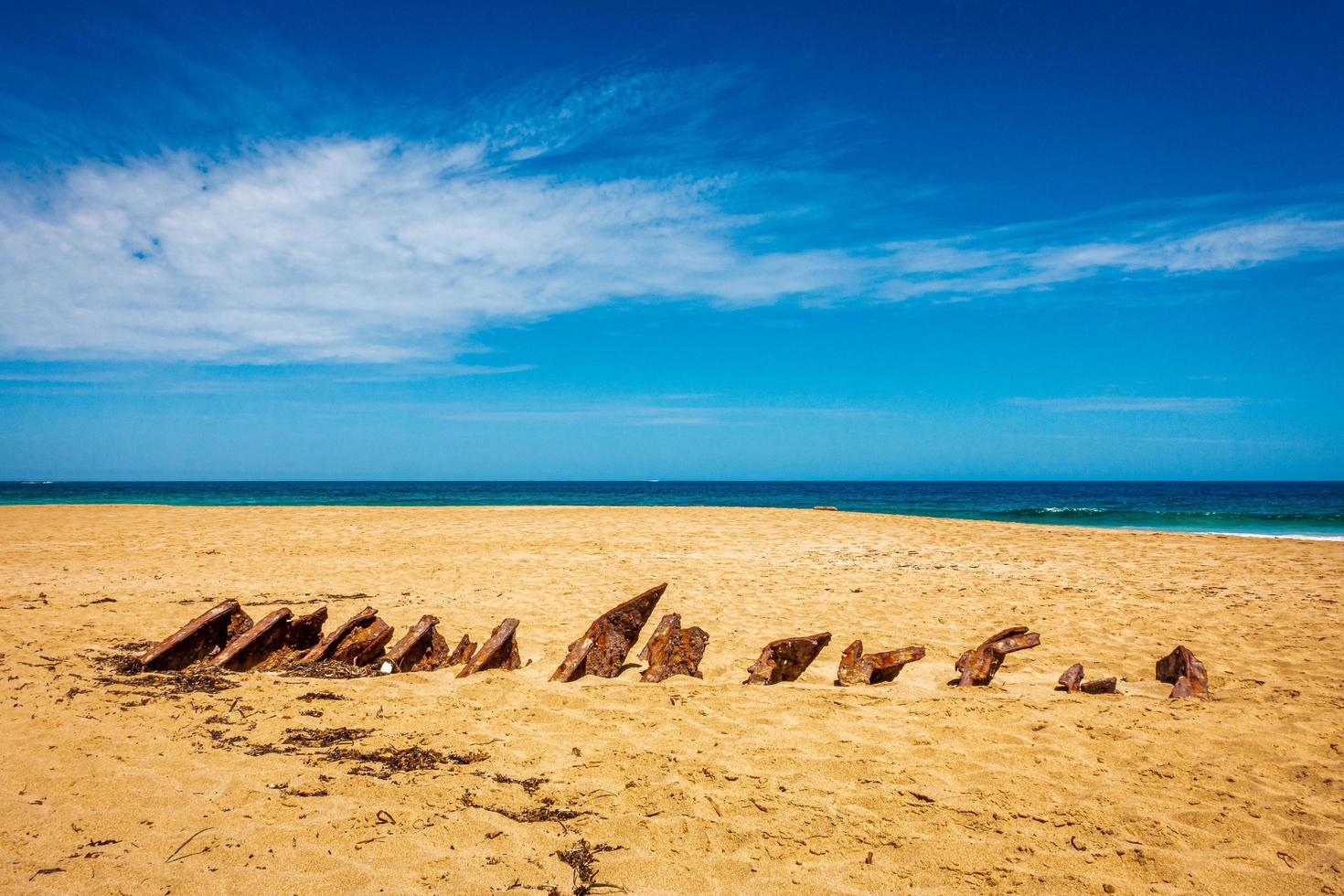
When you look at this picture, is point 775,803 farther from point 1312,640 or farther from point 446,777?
point 1312,640

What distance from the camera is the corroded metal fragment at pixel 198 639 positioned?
5.46 m

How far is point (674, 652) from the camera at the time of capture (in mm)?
5715

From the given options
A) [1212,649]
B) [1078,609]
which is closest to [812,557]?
[1078,609]

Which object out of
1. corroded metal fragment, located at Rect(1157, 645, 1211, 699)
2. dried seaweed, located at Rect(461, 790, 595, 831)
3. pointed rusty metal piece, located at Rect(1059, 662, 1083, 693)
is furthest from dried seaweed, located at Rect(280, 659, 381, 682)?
corroded metal fragment, located at Rect(1157, 645, 1211, 699)

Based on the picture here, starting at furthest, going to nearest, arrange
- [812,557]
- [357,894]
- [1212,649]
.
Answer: [812,557]
[1212,649]
[357,894]

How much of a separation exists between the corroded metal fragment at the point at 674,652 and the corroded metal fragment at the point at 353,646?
88.3 inches

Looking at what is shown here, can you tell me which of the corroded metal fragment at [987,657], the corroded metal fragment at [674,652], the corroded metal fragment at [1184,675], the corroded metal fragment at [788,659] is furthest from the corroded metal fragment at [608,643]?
the corroded metal fragment at [1184,675]

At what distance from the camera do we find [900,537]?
17.2 meters

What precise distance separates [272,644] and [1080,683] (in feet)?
21.7

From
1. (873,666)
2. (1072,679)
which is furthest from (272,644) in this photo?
(1072,679)

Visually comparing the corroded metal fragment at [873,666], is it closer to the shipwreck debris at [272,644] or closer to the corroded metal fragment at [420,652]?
the corroded metal fragment at [420,652]

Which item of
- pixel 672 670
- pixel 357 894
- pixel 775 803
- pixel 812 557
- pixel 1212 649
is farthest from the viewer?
pixel 812 557

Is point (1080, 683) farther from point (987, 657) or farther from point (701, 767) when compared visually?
point (701, 767)

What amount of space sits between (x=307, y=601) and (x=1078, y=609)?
992cm
